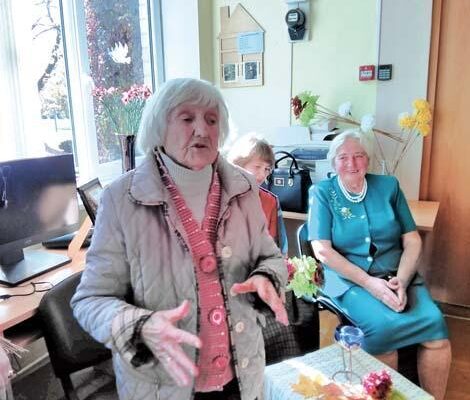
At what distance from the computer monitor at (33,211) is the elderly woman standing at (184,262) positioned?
2.48ft

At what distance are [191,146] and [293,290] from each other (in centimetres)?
100

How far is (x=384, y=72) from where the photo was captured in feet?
8.73

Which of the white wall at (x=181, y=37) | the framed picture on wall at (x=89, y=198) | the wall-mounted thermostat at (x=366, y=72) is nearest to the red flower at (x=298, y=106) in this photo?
the wall-mounted thermostat at (x=366, y=72)

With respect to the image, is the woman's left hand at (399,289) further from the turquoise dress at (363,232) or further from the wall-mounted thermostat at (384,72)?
the wall-mounted thermostat at (384,72)

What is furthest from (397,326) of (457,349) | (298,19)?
(298,19)

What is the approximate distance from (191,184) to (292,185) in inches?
64.0

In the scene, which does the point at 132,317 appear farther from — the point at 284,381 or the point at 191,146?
the point at 284,381

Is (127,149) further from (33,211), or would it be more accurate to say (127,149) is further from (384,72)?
(384,72)

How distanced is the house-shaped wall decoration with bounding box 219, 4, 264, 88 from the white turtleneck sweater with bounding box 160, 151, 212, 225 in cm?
224

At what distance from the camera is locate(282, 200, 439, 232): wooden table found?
2.20 m

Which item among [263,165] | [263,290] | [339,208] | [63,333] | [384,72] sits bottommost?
[63,333]

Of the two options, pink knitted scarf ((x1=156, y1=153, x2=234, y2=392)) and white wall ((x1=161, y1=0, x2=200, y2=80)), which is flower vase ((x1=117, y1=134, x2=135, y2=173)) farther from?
pink knitted scarf ((x1=156, y1=153, x2=234, y2=392))

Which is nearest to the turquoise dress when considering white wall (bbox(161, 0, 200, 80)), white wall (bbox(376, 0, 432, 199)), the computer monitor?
white wall (bbox(376, 0, 432, 199))

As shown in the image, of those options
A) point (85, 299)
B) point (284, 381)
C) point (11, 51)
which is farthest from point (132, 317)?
point (11, 51)
